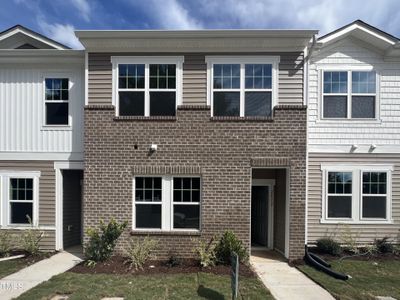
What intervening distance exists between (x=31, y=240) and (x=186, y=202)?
4849mm

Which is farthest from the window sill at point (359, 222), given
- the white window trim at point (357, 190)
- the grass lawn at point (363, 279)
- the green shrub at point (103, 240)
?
the green shrub at point (103, 240)

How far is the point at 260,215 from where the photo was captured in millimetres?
10906

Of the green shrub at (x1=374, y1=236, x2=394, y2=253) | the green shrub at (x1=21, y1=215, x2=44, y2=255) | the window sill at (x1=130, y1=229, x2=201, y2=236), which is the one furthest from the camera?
the green shrub at (x1=374, y1=236, x2=394, y2=253)

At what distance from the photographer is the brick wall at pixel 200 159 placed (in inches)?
340

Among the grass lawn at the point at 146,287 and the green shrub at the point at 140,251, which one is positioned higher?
the green shrub at the point at 140,251

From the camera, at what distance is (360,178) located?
31.5 ft

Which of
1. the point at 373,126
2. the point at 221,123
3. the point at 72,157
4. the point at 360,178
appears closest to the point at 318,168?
the point at 360,178

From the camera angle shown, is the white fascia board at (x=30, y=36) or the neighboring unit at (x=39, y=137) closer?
the neighboring unit at (x=39, y=137)

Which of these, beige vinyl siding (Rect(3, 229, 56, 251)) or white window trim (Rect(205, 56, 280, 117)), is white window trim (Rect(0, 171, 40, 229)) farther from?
white window trim (Rect(205, 56, 280, 117))

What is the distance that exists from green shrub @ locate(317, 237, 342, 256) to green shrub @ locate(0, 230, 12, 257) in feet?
30.8

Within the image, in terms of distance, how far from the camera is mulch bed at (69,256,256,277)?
7609 mm

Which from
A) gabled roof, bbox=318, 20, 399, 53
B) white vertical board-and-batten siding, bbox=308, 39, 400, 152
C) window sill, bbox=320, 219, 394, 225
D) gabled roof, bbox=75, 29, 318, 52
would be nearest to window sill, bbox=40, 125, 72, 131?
gabled roof, bbox=75, 29, 318, 52

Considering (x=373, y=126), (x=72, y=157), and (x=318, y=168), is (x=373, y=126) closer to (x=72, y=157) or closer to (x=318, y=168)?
(x=318, y=168)

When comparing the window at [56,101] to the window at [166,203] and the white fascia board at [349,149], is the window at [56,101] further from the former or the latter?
the white fascia board at [349,149]
